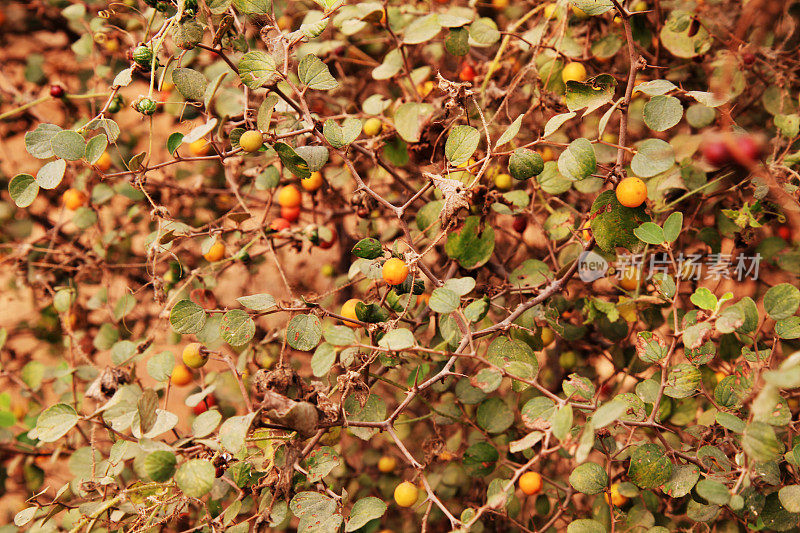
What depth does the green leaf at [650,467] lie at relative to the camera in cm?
74

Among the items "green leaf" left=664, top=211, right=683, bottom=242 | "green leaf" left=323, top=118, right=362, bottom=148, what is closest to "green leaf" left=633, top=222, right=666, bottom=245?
"green leaf" left=664, top=211, right=683, bottom=242

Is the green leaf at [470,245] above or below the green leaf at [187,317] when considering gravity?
above

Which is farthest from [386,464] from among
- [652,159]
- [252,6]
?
[252,6]

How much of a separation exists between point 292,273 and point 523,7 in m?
1.01

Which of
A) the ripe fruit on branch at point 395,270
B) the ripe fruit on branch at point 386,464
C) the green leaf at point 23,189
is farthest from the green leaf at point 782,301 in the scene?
the green leaf at point 23,189

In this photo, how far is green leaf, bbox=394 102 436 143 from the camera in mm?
964

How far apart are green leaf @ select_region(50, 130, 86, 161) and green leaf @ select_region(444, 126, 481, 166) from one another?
561 millimetres

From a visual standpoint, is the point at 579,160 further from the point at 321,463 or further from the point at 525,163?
the point at 321,463

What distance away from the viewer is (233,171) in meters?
1.26

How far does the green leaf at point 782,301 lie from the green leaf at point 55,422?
109 centimetres

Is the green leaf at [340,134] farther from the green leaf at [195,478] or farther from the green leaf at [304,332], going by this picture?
the green leaf at [195,478]

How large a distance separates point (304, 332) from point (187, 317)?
20 centimetres

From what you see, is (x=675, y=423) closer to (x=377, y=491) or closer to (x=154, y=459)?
→ (x=377, y=491)

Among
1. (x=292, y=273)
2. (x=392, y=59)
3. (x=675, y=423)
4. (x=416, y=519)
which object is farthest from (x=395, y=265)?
(x=292, y=273)
